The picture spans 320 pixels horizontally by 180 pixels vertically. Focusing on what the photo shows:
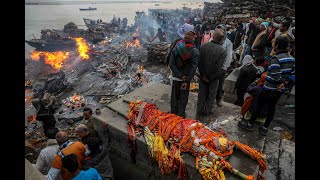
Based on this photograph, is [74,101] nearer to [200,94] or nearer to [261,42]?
[200,94]

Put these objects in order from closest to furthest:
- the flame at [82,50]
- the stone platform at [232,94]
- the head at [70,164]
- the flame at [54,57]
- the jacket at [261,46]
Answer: the head at [70,164], the stone platform at [232,94], the jacket at [261,46], the flame at [54,57], the flame at [82,50]

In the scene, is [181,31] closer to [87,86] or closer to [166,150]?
[166,150]

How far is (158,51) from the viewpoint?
1429 centimetres

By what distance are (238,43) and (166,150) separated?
10482 mm

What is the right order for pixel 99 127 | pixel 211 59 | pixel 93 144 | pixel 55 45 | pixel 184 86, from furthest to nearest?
pixel 55 45 → pixel 99 127 → pixel 184 86 → pixel 211 59 → pixel 93 144

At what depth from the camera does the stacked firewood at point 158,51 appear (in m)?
14.2

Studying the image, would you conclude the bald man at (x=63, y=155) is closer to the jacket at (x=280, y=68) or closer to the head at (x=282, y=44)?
the jacket at (x=280, y=68)

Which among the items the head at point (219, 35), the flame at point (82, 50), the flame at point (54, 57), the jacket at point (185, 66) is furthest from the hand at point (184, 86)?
the flame at point (82, 50)

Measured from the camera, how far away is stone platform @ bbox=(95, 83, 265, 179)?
12.7 feet

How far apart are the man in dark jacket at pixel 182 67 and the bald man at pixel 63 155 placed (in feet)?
7.61

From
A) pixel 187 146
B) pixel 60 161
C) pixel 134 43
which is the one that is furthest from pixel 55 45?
pixel 187 146

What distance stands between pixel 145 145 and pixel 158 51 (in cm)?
1048

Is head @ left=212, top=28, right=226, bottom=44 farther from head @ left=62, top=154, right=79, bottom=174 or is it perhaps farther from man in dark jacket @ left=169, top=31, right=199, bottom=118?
head @ left=62, top=154, right=79, bottom=174
